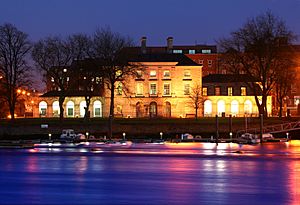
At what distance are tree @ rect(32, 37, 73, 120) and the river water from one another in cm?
4325

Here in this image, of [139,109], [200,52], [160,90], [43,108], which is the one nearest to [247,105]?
[160,90]

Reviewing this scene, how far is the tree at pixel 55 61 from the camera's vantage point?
9306 cm

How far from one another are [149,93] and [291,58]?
43.5 m

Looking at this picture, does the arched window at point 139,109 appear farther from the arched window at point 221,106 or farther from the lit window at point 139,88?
the arched window at point 221,106

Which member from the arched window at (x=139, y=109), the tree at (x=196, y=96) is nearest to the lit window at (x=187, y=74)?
the tree at (x=196, y=96)

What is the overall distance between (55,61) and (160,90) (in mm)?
35346

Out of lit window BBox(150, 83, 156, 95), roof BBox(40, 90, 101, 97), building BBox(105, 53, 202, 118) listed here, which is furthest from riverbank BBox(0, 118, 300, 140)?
lit window BBox(150, 83, 156, 95)

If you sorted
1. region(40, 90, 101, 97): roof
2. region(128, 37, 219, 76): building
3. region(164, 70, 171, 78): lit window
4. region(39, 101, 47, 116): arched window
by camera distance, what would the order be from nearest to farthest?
region(40, 90, 101, 97): roof → region(39, 101, 47, 116): arched window → region(164, 70, 171, 78): lit window → region(128, 37, 219, 76): building

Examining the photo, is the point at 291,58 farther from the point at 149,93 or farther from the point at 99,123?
the point at 149,93

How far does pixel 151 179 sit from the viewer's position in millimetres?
34406

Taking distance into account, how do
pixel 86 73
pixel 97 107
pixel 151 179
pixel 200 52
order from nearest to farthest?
pixel 151 179 → pixel 86 73 → pixel 97 107 → pixel 200 52

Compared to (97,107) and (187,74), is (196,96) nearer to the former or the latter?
(187,74)

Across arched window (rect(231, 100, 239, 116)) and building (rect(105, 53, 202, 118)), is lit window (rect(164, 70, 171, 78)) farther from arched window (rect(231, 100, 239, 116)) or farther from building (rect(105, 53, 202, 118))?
arched window (rect(231, 100, 239, 116))

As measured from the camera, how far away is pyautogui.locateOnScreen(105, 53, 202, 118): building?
12344 centimetres
